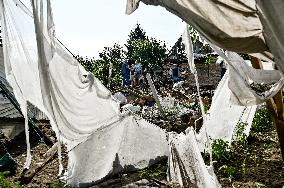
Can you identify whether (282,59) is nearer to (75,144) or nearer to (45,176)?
(75,144)

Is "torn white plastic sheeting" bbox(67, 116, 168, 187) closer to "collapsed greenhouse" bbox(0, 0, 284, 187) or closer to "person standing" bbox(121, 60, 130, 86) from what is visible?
"collapsed greenhouse" bbox(0, 0, 284, 187)

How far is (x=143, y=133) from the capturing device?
518 cm

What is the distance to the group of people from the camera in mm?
12255

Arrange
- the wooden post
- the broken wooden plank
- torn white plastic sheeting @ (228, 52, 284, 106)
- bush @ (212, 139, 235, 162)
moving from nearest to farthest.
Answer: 1. torn white plastic sheeting @ (228, 52, 284, 106)
2. the wooden post
3. the broken wooden plank
4. bush @ (212, 139, 235, 162)

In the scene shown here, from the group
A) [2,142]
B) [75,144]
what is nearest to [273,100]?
[75,144]

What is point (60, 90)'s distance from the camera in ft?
11.8

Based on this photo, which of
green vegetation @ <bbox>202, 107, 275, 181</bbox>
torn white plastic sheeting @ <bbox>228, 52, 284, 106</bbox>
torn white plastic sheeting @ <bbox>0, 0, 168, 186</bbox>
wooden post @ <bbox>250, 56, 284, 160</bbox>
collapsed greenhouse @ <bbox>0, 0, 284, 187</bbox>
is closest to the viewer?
collapsed greenhouse @ <bbox>0, 0, 284, 187</bbox>

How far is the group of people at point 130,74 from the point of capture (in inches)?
482

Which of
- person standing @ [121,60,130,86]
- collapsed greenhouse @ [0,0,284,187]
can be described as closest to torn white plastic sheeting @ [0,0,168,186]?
collapsed greenhouse @ [0,0,284,187]

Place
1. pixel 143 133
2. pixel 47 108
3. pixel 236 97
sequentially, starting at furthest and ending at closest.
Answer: pixel 143 133
pixel 47 108
pixel 236 97

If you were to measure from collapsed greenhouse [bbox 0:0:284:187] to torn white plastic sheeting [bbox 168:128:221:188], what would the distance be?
0.04 ft

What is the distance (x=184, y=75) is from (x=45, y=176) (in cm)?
1059

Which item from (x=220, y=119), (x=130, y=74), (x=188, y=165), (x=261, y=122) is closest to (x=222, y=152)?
(x=220, y=119)

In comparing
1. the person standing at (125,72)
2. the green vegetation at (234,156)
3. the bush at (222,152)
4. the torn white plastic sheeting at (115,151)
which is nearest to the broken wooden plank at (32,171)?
the torn white plastic sheeting at (115,151)
